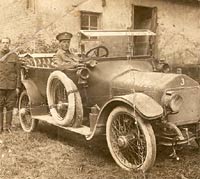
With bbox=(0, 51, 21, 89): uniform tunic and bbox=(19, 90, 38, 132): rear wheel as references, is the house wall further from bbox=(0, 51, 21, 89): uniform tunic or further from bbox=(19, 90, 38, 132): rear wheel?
bbox=(19, 90, 38, 132): rear wheel

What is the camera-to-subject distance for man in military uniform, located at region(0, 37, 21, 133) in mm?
6645

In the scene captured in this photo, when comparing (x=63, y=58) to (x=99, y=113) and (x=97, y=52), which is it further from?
(x=99, y=113)

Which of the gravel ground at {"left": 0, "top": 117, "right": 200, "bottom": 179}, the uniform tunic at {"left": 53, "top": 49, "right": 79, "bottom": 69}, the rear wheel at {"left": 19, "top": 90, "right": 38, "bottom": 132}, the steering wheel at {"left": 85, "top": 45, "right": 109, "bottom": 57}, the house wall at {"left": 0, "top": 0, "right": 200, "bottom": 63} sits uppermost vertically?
the house wall at {"left": 0, "top": 0, "right": 200, "bottom": 63}

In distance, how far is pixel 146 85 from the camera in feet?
16.3

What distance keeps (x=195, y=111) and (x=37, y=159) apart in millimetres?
2181

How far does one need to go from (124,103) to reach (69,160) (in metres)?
1.16

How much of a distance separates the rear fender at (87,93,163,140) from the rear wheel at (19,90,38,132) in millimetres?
2131

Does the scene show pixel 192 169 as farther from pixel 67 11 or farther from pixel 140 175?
pixel 67 11

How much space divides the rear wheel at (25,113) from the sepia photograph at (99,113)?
2cm

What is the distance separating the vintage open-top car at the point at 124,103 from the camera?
4.61 m

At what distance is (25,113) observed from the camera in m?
6.93

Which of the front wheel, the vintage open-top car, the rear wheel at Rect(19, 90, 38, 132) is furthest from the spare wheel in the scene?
the rear wheel at Rect(19, 90, 38, 132)

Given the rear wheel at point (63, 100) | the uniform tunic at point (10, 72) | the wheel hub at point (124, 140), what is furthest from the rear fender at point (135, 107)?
the uniform tunic at point (10, 72)

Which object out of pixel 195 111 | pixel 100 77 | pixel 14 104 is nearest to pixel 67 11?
pixel 14 104
